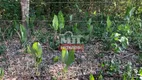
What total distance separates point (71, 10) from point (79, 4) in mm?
168

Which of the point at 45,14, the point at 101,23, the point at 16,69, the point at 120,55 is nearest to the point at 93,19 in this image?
the point at 101,23

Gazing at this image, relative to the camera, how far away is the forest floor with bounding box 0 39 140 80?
244 cm

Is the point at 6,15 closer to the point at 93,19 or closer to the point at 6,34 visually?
the point at 6,34

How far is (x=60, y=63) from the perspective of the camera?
2652mm

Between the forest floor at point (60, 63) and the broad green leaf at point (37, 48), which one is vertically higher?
the broad green leaf at point (37, 48)

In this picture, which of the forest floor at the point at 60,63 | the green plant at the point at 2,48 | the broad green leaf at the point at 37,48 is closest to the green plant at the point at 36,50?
the broad green leaf at the point at 37,48

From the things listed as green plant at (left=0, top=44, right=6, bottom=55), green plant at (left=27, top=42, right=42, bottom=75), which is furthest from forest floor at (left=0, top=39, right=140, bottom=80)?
green plant at (left=27, top=42, right=42, bottom=75)

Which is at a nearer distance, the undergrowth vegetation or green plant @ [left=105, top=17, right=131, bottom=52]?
the undergrowth vegetation

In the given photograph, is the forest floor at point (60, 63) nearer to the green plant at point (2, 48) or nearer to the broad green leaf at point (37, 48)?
the green plant at point (2, 48)

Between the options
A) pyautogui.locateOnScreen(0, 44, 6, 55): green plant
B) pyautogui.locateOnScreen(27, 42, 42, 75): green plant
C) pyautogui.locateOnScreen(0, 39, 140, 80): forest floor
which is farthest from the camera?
pyautogui.locateOnScreen(0, 44, 6, 55): green plant

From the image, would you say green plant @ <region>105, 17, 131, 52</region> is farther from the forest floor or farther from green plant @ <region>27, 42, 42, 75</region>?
green plant @ <region>27, 42, 42, 75</region>

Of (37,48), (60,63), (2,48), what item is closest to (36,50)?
(37,48)

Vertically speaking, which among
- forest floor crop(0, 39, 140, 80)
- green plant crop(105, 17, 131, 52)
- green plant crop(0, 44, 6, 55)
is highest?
green plant crop(105, 17, 131, 52)

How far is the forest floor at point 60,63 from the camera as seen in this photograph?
244 cm
